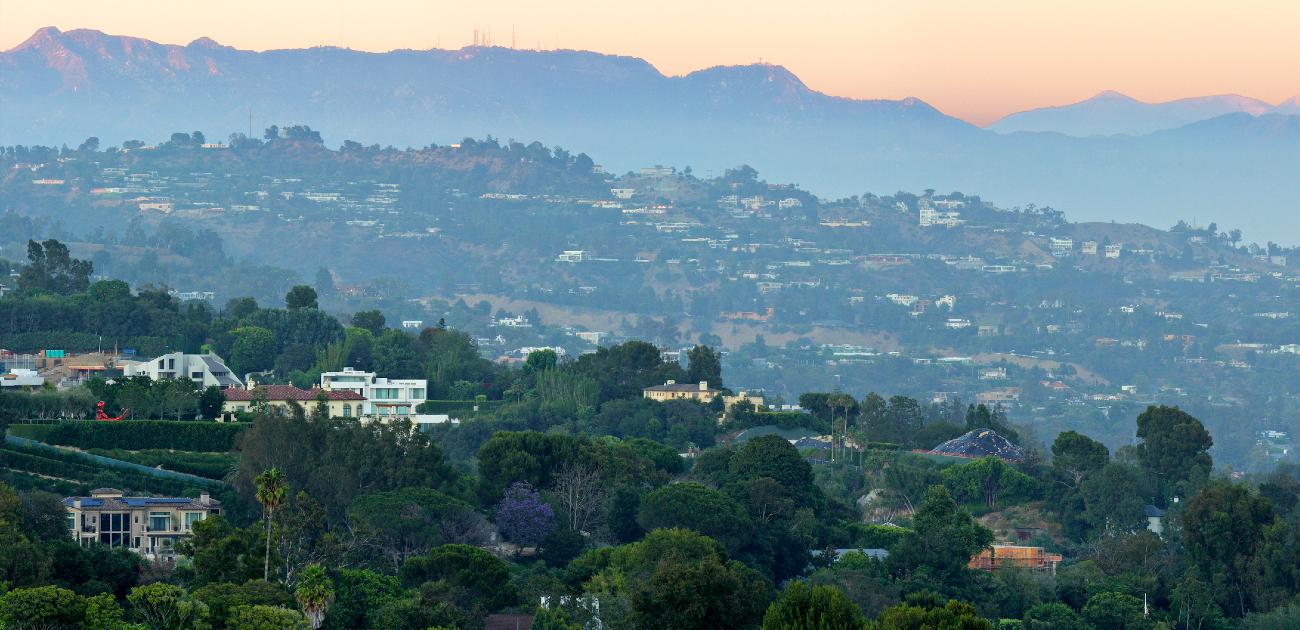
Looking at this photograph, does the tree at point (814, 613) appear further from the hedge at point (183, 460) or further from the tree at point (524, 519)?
the hedge at point (183, 460)

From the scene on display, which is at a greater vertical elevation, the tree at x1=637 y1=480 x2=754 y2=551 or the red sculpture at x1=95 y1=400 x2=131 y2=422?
the red sculpture at x1=95 y1=400 x2=131 y2=422

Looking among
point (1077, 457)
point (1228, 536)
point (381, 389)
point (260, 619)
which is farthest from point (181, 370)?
point (260, 619)

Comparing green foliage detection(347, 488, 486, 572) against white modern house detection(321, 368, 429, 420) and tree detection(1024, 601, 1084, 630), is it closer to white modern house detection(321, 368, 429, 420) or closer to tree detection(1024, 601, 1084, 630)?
tree detection(1024, 601, 1084, 630)

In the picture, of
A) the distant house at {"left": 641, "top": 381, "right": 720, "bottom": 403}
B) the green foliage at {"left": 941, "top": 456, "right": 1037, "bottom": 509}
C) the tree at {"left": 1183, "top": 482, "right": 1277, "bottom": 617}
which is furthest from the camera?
the distant house at {"left": 641, "top": 381, "right": 720, "bottom": 403}

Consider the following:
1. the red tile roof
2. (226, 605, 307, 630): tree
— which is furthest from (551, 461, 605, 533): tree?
(226, 605, 307, 630): tree

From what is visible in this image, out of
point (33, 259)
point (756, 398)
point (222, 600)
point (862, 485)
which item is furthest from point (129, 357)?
point (222, 600)

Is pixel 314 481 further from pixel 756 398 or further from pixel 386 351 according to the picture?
pixel 756 398

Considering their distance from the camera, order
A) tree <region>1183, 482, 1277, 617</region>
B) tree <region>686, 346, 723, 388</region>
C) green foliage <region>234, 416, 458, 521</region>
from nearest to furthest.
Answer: green foliage <region>234, 416, 458, 521</region>
tree <region>1183, 482, 1277, 617</region>
tree <region>686, 346, 723, 388</region>

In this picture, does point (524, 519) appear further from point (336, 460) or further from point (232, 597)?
point (232, 597)
